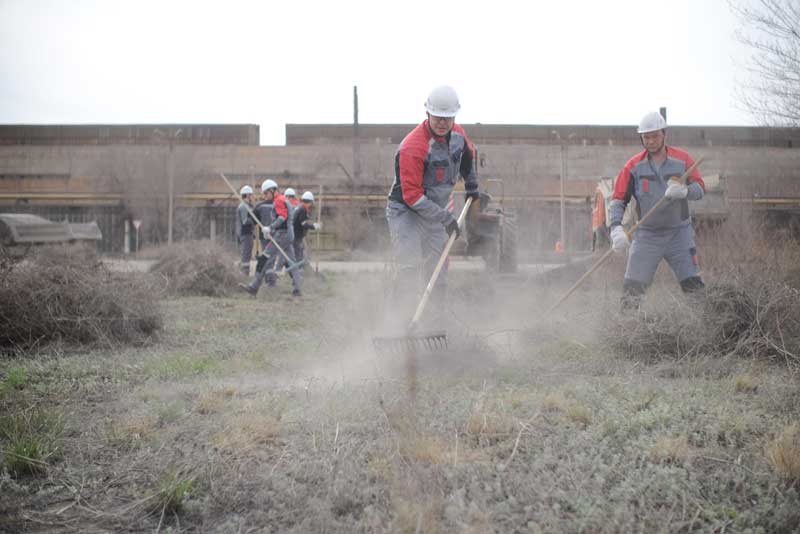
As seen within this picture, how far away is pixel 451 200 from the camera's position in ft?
20.2

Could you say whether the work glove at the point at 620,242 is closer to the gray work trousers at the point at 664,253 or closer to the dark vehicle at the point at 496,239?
the gray work trousers at the point at 664,253

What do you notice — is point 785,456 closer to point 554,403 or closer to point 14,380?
point 554,403

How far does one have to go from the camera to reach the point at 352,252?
83.6 ft

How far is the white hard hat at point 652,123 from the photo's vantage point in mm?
6059

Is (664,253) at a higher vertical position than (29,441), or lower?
higher

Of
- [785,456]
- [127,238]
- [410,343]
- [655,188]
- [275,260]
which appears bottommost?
[785,456]

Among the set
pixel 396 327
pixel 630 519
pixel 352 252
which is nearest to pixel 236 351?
pixel 396 327

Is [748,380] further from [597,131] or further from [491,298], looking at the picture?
[597,131]

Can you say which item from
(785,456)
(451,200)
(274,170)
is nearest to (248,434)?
(785,456)

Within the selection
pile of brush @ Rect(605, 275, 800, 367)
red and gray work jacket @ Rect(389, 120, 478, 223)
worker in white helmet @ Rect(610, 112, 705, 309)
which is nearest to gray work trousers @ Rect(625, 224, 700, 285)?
worker in white helmet @ Rect(610, 112, 705, 309)

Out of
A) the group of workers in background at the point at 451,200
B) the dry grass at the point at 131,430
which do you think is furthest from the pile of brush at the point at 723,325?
the dry grass at the point at 131,430

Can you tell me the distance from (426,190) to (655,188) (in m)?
1.96

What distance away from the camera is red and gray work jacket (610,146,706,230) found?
604 centimetres

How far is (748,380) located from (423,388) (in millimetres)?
1831
